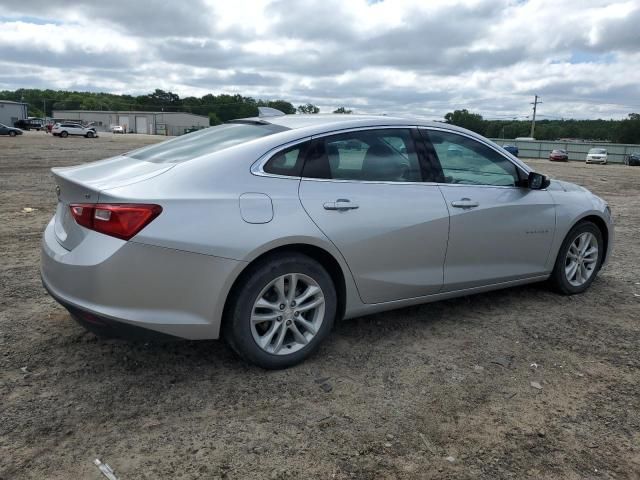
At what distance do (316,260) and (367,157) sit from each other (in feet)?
2.84

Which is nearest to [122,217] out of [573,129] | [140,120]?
[140,120]

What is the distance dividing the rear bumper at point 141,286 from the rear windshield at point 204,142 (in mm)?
733

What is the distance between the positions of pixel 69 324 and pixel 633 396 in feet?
12.5

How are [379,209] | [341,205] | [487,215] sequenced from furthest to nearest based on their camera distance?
[487,215]
[379,209]
[341,205]

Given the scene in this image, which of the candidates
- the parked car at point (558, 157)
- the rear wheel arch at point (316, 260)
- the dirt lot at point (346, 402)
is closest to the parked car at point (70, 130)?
the parked car at point (558, 157)

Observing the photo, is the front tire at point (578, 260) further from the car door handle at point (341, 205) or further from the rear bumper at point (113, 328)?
the rear bumper at point (113, 328)

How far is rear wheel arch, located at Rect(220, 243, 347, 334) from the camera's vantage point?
3.24 m

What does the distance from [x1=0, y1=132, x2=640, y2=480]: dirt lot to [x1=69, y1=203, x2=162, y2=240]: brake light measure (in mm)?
942

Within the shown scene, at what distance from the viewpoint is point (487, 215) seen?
14.1ft

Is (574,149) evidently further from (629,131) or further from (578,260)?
(578,260)

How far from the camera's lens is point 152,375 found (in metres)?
3.39

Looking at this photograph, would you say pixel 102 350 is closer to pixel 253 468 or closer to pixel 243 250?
pixel 243 250

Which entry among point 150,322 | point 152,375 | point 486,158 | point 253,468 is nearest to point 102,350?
point 152,375

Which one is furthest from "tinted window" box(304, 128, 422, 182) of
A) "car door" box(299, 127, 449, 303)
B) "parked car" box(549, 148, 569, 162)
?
"parked car" box(549, 148, 569, 162)
